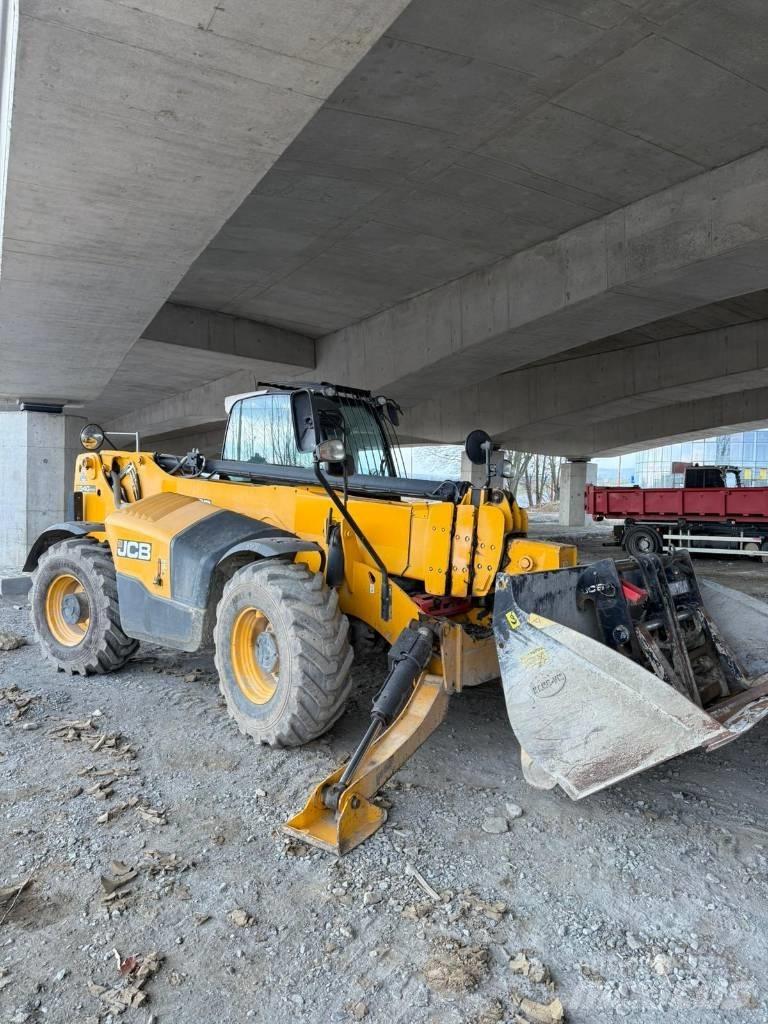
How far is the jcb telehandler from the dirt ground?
0.36 metres

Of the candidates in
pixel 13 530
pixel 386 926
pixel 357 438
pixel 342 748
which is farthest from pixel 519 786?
pixel 13 530

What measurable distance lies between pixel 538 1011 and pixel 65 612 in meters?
5.49

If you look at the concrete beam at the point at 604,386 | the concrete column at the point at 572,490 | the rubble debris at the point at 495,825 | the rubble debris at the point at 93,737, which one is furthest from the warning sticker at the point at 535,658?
the concrete column at the point at 572,490

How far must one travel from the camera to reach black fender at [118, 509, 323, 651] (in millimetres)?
5148

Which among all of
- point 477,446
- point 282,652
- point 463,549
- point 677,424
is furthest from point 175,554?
point 677,424

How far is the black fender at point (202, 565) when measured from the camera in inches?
203

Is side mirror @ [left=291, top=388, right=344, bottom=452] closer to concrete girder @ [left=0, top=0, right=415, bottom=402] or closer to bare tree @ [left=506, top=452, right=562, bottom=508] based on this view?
concrete girder @ [left=0, top=0, right=415, bottom=402]

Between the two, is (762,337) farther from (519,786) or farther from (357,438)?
(519,786)

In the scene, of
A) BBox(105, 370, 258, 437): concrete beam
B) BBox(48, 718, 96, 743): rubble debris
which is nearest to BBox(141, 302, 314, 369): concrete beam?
BBox(105, 370, 258, 437): concrete beam

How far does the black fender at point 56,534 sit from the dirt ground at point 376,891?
92.8 inches

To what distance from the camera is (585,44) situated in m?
5.79

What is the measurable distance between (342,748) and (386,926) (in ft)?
5.89

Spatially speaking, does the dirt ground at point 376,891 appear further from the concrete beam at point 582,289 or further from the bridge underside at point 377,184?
the concrete beam at point 582,289

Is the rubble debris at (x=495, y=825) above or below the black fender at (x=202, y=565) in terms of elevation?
below
